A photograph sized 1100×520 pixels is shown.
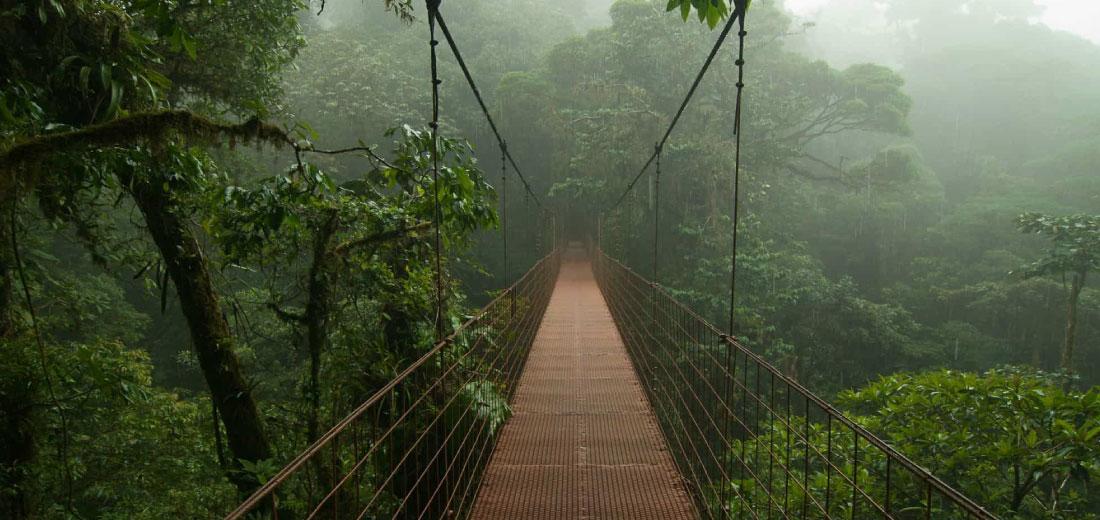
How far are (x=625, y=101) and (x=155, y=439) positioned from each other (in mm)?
7893

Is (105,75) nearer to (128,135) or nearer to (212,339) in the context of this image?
(128,135)

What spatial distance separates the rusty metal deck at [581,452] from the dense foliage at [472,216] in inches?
24.3

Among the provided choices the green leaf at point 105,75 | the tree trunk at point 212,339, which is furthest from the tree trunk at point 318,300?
the green leaf at point 105,75

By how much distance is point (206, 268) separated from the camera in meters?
3.13

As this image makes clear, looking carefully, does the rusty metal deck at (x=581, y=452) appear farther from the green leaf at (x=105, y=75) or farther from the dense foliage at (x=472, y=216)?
the green leaf at (x=105, y=75)

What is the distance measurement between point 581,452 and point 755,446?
836mm

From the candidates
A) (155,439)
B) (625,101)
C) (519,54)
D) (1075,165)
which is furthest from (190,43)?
(1075,165)

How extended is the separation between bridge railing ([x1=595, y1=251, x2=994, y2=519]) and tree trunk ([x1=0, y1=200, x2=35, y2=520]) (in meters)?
2.96

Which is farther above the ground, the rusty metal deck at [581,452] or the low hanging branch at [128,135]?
the low hanging branch at [128,135]

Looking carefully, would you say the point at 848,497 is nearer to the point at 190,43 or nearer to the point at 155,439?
the point at 190,43

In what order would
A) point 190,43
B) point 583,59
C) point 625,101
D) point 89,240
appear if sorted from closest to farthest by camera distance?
1. point 190,43
2. point 89,240
3. point 625,101
4. point 583,59

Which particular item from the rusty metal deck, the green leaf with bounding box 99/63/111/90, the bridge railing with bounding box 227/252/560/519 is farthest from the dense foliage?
the rusty metal deck

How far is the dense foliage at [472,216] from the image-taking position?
2314mm

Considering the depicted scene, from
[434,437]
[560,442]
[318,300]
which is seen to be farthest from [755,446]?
[318,300]
